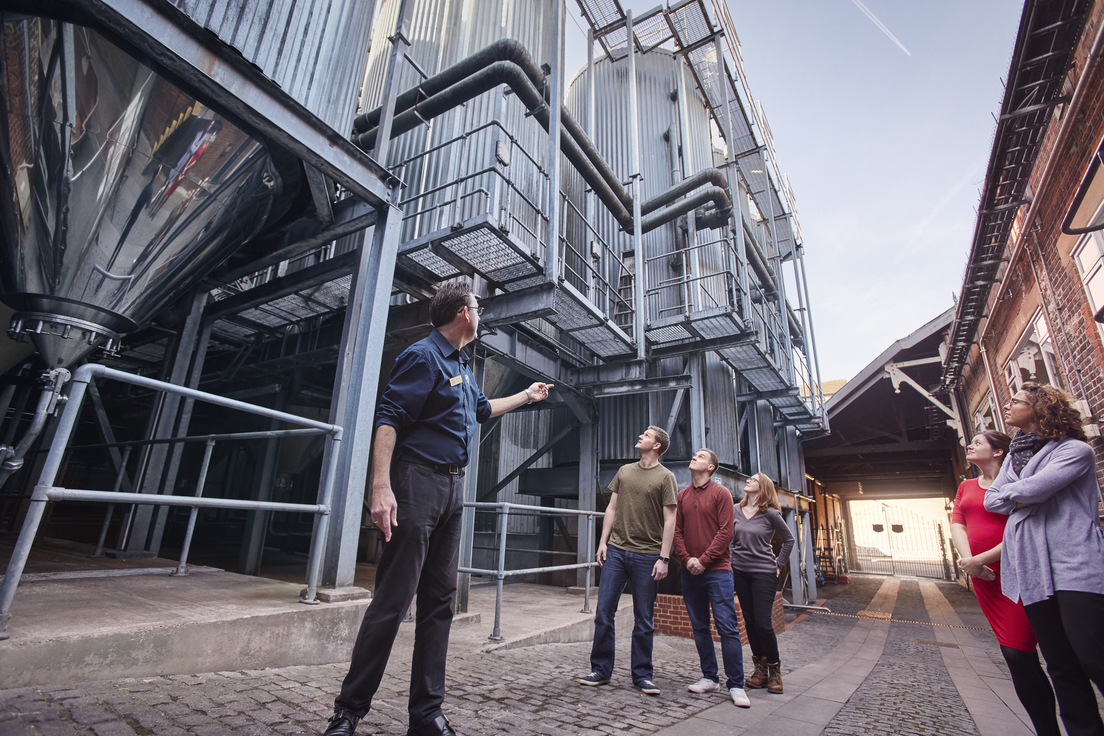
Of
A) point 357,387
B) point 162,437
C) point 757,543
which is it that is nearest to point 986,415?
point 757,543

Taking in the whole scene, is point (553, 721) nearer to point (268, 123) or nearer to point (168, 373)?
point (268, 123)

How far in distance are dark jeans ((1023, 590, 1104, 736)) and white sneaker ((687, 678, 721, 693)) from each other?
1.66 m

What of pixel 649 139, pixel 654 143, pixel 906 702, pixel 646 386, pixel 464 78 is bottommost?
pixel 906 702

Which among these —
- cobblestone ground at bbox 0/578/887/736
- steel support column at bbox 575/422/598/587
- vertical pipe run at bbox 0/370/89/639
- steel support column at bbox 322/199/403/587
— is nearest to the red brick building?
cobblestone ground at bbox 0/578/887/736

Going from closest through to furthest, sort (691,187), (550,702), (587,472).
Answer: (550,702)
(587,472)
(691,187)

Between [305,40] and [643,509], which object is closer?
[643,509]

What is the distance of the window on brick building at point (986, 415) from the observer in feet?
29.3

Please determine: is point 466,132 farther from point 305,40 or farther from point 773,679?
point 773,679

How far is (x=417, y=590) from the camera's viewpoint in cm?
202

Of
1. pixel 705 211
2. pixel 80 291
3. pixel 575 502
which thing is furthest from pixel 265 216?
pixel 705 211

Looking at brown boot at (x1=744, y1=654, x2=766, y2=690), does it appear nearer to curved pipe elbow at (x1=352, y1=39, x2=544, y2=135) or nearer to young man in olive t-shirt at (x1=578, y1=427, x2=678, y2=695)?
young man in olive t-shirt at (x1=578, y1=427, x2=678, y2=695)

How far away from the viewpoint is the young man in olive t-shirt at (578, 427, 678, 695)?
3105 millimetres

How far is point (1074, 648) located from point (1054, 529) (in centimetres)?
45

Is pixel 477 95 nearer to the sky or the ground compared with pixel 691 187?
nearer to the ground
